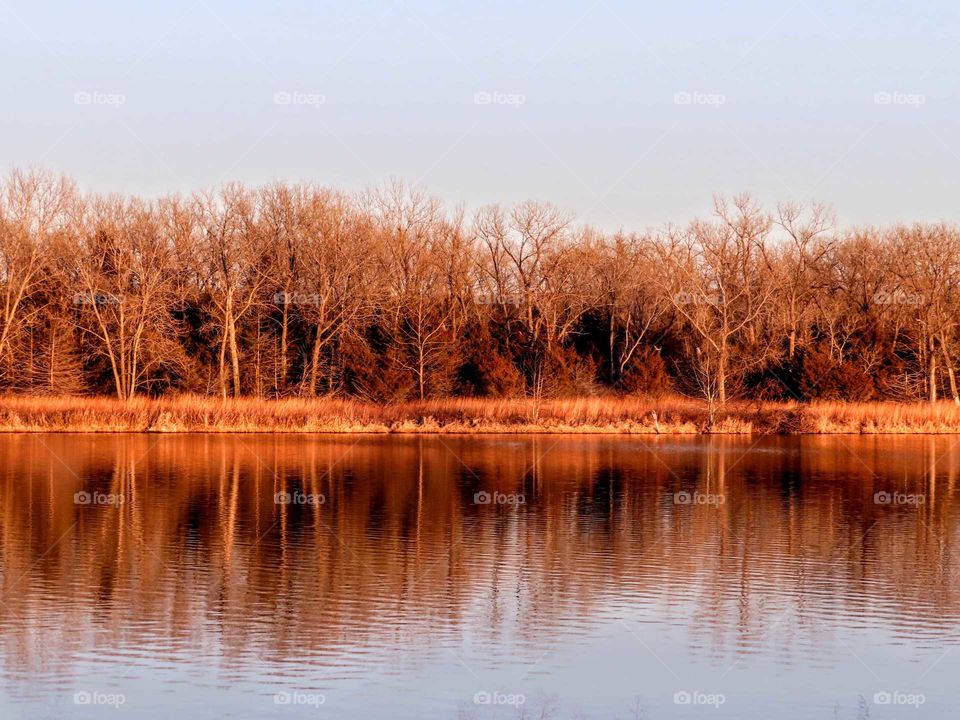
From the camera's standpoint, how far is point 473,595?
57.4 ft

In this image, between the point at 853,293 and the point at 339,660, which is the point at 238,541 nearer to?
the point at 339,660

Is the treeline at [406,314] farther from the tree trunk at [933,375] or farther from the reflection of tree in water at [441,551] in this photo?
the reflection of tree in water at [441,551]

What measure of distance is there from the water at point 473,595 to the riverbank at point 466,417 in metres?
15.5

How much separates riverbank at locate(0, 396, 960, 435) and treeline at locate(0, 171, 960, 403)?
281 centimetres

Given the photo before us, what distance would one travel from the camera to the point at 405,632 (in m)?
15.2

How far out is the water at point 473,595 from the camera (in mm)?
12891

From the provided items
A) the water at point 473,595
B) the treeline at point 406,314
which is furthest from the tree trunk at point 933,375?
the water at point 473,595

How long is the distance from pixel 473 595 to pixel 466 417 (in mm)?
33266

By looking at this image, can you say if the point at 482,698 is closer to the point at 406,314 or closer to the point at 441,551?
the point at 441,551

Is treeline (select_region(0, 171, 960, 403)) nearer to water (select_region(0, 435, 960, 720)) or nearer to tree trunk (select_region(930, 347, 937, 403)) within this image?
tree trunk (select_region(930, 347, 937, 403))

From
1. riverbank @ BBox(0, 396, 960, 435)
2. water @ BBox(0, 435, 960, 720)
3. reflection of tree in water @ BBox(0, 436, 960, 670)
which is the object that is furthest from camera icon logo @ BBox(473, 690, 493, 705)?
riverbank @ BBox(0, 396, 960, 435)

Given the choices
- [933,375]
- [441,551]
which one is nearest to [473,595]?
[441,551]

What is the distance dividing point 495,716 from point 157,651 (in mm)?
4340

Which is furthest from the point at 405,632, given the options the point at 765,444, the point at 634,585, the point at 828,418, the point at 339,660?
the point at 828,418
